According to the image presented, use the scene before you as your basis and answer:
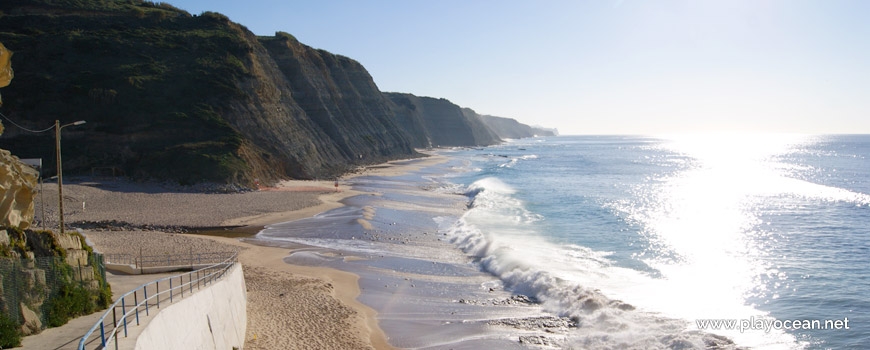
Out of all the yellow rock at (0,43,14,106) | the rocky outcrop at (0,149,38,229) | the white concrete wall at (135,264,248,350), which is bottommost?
the white concrete wall at (135,264,248,350)

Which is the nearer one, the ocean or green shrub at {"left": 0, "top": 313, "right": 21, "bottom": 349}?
green shrub at {"left": 0, "top": 313, "right": 21, "bottom": 349}

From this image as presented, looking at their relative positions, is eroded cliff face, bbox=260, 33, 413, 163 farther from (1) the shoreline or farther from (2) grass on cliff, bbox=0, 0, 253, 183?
(1) the shoreline

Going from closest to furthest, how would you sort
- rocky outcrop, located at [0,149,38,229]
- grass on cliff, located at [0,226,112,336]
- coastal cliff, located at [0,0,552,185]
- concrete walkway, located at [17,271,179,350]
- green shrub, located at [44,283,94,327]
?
1. concrete walkway, located at [17,271,179,350]
2. grass on cliff, located at [0,226,112,336]
3. green shrub, located at [44,283,94,327]
4. rocky outcrop, located at [0,149,38,229]
5. coastal cliff, located at [0,0,552,185]

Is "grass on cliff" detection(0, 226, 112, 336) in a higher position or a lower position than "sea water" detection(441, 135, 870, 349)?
higher

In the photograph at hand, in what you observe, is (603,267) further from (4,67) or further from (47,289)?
(4,67)

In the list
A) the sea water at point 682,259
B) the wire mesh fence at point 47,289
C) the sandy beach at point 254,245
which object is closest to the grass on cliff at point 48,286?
the wire mesh fence at point 47,289

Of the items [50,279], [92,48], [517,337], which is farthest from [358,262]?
[92,48]

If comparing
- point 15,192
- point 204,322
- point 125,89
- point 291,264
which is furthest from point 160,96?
point 204,322

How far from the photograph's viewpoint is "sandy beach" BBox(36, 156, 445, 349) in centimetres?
1448

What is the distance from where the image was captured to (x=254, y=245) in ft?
80.8

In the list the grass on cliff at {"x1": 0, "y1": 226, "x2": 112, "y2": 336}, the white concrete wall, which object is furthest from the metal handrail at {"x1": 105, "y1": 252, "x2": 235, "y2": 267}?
the grass on cliff at {"x1": 0, "y1": 226, "x2": 112, "y2": 336}

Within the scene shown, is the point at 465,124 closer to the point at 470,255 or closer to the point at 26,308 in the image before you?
the point at 470,255

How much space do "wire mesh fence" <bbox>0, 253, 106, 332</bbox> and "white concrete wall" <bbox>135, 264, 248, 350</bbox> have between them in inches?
85.4

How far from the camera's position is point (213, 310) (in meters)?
11.0
